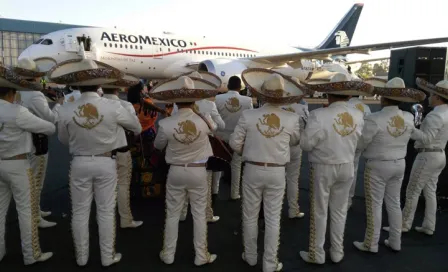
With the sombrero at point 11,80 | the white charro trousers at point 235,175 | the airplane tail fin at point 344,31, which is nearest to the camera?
the sombrero at point 11,80

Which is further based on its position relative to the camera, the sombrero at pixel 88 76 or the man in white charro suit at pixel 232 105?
the man in white charro suit at pixel 232 105

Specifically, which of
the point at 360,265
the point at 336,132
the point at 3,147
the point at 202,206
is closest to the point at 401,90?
the point at 336,132

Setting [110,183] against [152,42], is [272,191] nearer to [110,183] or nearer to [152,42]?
[110,183]

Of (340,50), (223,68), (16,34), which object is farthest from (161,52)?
(16,34)

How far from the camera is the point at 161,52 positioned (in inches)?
714

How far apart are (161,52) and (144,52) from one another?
3.19 ft

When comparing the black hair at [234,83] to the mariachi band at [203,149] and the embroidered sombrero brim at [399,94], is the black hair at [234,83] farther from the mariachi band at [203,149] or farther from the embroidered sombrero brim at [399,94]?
the embroidered sombrero brim at [399,94]

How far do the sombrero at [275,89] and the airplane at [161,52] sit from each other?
11.8 m

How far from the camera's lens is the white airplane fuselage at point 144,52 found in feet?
53.4

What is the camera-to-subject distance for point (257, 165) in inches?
129

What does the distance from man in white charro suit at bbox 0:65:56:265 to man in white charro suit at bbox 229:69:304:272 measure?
2.05 meters

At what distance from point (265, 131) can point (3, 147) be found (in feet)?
→ 8.47

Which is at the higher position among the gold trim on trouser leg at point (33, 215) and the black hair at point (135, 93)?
the black hair at point (135, 93)

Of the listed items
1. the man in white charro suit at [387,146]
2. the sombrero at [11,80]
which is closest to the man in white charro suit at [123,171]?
the sombrero at [11,80]
